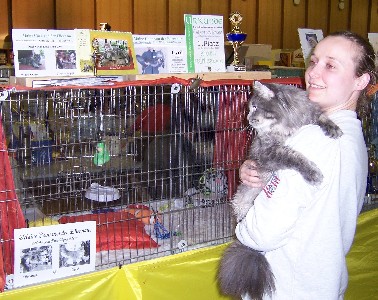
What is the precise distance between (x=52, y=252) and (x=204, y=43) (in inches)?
45.7

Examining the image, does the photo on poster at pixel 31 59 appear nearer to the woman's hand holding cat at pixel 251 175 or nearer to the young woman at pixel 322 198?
the woman's hand holding cat at pixel 251 175

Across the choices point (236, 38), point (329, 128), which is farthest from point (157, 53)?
point (329, 128)

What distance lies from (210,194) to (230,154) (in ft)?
0.69

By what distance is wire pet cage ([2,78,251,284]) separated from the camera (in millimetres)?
1690

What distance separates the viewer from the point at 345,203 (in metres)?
1.26

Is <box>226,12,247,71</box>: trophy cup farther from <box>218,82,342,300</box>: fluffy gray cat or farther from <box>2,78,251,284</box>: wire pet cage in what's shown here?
<box>218,82,342,300</box>: fluffy gray cat

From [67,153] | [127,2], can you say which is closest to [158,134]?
[67,153]

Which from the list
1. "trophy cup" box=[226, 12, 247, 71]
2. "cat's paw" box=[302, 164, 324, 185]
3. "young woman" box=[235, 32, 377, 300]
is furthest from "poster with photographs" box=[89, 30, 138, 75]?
"cat's paw" box=[302, 164, 324, 185]

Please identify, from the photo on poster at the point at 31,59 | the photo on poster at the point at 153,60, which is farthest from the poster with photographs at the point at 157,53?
the photo on poster at the point at 31,59

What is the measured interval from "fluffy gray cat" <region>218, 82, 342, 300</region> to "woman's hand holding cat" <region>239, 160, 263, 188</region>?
2cm

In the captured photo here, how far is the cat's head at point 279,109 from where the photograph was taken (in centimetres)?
132

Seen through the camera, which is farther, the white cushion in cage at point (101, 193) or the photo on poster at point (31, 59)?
the white cushion in cage at point (101, 193)

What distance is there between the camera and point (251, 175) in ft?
4.67

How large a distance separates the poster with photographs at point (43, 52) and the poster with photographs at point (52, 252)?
590 mm
